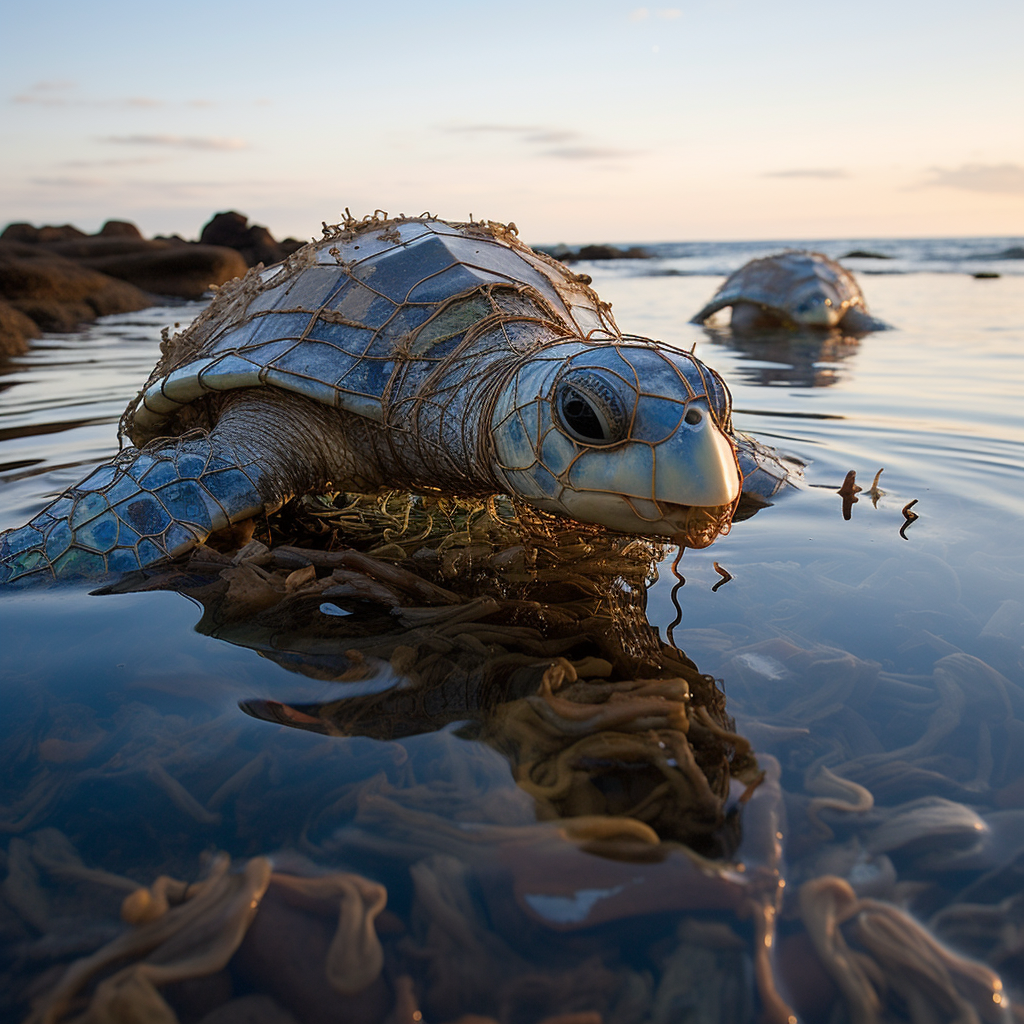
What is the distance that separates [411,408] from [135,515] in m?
1.01

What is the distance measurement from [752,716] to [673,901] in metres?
0.65

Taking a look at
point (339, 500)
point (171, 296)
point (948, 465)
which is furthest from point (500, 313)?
point (171, 296)

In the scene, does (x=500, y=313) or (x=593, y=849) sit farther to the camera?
(x=500, y=313)

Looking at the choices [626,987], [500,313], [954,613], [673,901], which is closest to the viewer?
[626,987]

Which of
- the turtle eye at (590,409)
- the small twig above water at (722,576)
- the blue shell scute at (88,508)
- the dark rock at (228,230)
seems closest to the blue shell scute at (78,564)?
the blue shell scute at (88,508)

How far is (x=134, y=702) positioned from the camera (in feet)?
6.38

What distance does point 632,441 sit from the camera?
81.0 inches

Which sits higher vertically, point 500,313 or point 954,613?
point 500,313

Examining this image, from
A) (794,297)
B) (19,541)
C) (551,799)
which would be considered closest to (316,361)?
(19,541)

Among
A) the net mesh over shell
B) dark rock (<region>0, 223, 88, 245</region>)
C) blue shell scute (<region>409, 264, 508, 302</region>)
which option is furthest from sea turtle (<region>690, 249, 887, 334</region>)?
dark rock (<region>0, 223, 88, 245</region>)

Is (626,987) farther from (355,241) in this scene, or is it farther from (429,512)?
(355,241)

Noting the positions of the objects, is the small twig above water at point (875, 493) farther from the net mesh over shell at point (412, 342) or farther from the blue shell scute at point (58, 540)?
the blue shell scute at point (58, 540)

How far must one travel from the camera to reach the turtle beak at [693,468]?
6.55ft

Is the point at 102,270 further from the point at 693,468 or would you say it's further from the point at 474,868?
the point at 474,868
